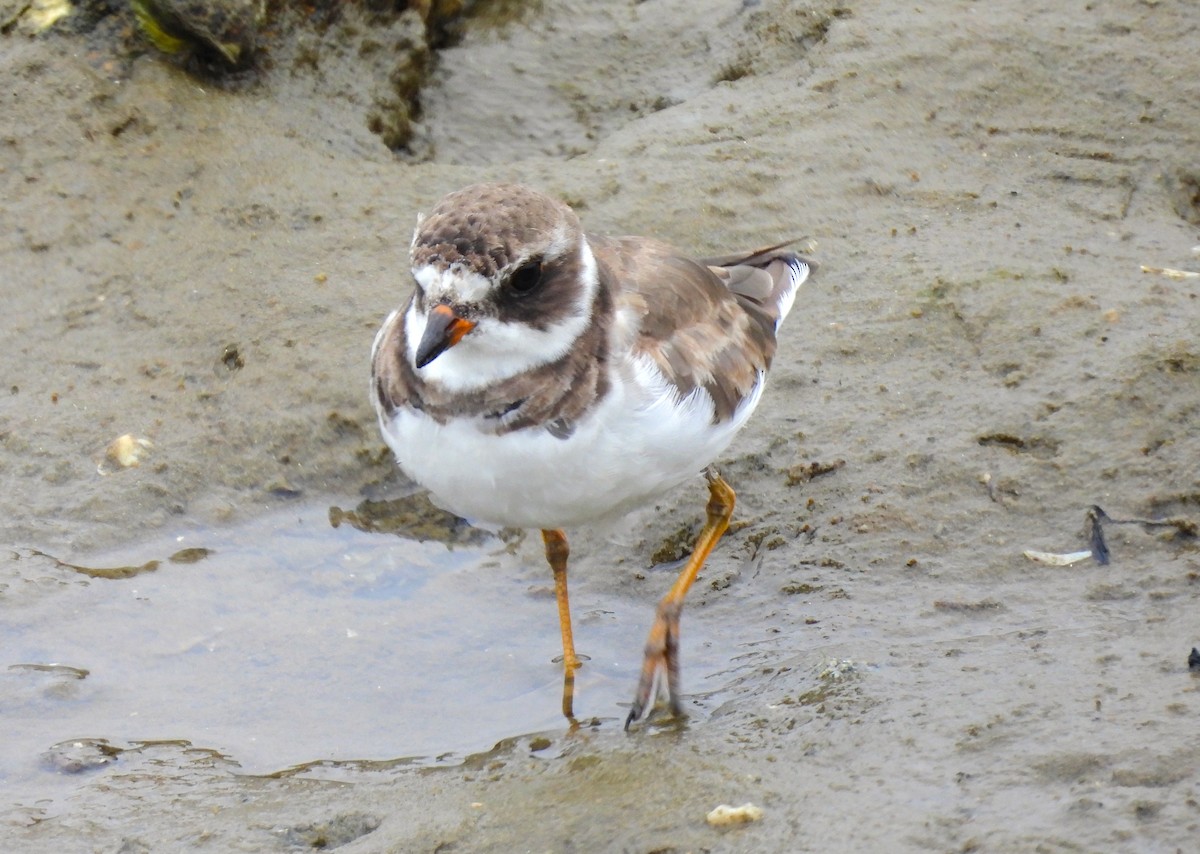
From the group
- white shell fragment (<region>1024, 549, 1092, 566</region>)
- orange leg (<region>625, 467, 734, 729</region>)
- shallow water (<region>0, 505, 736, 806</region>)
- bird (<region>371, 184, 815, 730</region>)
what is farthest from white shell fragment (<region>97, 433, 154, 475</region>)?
white shell fragment (<region>1024, 549, 1092, 566</region>)

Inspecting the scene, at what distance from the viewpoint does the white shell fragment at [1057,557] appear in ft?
17.0

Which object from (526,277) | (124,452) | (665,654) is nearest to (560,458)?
(526,277)

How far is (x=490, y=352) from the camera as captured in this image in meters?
4.27

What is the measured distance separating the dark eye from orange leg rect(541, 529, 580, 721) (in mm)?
1228

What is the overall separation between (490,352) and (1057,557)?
231 cm

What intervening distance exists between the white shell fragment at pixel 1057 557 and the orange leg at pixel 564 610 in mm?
1701

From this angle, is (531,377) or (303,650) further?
(303,650)

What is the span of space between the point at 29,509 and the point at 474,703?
209 centimetres

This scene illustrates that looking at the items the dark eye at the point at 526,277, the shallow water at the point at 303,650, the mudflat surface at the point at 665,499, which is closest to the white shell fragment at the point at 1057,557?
the mudflat surface at the point at 665,499

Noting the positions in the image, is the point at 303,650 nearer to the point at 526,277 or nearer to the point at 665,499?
the point at 665,499

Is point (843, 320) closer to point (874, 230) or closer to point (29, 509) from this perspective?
point (874, 230)

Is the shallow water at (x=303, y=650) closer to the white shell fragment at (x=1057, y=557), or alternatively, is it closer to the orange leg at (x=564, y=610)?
the orange leg at (x=564, y=610)

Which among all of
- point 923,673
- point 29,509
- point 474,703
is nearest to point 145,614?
point 29,509

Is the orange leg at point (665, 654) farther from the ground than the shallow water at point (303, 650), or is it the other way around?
the orange leg at point (665, 654)
